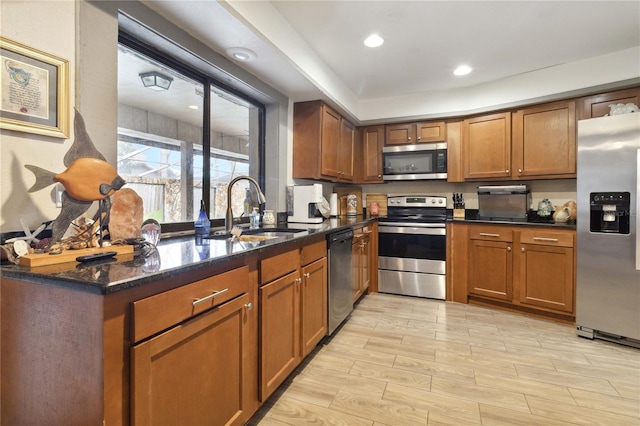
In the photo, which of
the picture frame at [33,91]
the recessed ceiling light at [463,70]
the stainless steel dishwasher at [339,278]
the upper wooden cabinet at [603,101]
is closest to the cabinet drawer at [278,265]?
the stainless steel dishwasher at [339,278]

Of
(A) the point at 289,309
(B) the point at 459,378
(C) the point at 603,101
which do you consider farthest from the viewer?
(C) the point at 603,101

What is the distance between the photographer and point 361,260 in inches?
131

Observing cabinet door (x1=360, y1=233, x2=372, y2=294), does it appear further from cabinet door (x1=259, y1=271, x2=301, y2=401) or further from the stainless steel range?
cabinet door (x1=259, y1=271, x2=301, y2=401)

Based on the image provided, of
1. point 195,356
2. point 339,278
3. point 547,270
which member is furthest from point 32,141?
point 547,270

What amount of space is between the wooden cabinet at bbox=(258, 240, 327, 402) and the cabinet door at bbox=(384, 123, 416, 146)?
2.25 metres

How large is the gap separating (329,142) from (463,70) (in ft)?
4.98

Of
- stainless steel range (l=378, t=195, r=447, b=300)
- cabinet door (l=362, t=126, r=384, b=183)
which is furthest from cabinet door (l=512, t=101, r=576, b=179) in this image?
cabinet door (l=362, t=126, r=384, b=183)

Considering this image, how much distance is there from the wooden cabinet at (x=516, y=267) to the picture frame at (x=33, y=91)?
3.43 metres

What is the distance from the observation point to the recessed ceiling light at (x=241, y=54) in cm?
213

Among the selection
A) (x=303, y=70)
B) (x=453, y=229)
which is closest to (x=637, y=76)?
(x=453, y=229)

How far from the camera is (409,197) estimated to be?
13.3 ft

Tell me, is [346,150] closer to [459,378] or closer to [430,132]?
[430,132]

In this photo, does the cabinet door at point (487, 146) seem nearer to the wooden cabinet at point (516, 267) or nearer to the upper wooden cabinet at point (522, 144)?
the upper wooden cabinet at point (522, 144)

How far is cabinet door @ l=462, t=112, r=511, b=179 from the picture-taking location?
11.3 feet
